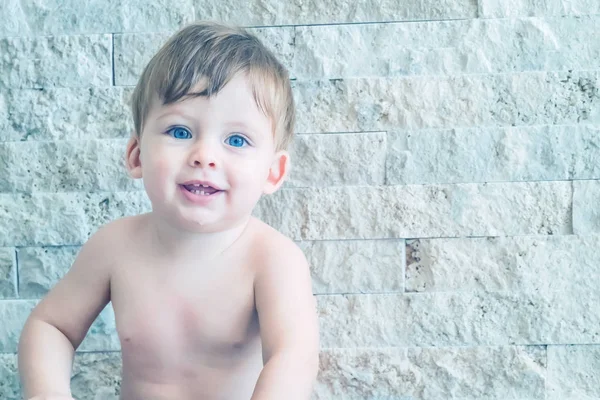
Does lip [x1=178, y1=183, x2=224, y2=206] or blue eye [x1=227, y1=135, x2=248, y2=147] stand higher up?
blue eye [x1=227, y1=135, x2=248, y2=147]

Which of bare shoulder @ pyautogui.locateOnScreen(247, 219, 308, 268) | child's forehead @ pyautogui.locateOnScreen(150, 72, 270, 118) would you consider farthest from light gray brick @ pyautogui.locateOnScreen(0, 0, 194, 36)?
bare shoulder @ pyautogui.locateOnScreen(247, 219, 308, 268)

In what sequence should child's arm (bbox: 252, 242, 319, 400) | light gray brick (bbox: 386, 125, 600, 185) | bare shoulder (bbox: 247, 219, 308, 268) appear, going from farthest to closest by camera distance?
light gray brick (bbox: 386, 125, 600, 185), bare shoulder (bbox: 247, 219, 308, 268), child's arm (bbox: 252, 242, 319, 400)

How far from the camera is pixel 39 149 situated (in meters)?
1.28

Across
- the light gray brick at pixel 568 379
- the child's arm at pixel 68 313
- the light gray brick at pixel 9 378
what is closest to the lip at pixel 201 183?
the child's arm at pixel 68 313

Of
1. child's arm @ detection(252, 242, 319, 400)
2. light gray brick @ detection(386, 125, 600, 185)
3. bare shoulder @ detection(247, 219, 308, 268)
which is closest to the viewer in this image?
child's arm @ detection(252, 242, 319, 400)

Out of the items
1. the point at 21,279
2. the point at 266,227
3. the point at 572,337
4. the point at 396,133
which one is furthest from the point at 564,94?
the point at 21,279

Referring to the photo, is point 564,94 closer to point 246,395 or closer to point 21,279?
point 246,395

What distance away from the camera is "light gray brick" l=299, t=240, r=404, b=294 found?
4.19 ft

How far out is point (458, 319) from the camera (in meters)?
1.27

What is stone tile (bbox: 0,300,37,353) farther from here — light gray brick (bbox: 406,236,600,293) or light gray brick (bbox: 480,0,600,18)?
light gray brick (bbox: 480,0,600,18)

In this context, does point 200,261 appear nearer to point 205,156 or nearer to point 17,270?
point 205,156

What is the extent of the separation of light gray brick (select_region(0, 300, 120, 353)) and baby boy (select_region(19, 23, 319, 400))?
0.67ft

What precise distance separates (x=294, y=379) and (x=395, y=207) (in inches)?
17.6

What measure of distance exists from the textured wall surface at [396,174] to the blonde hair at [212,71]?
0.81 feet
